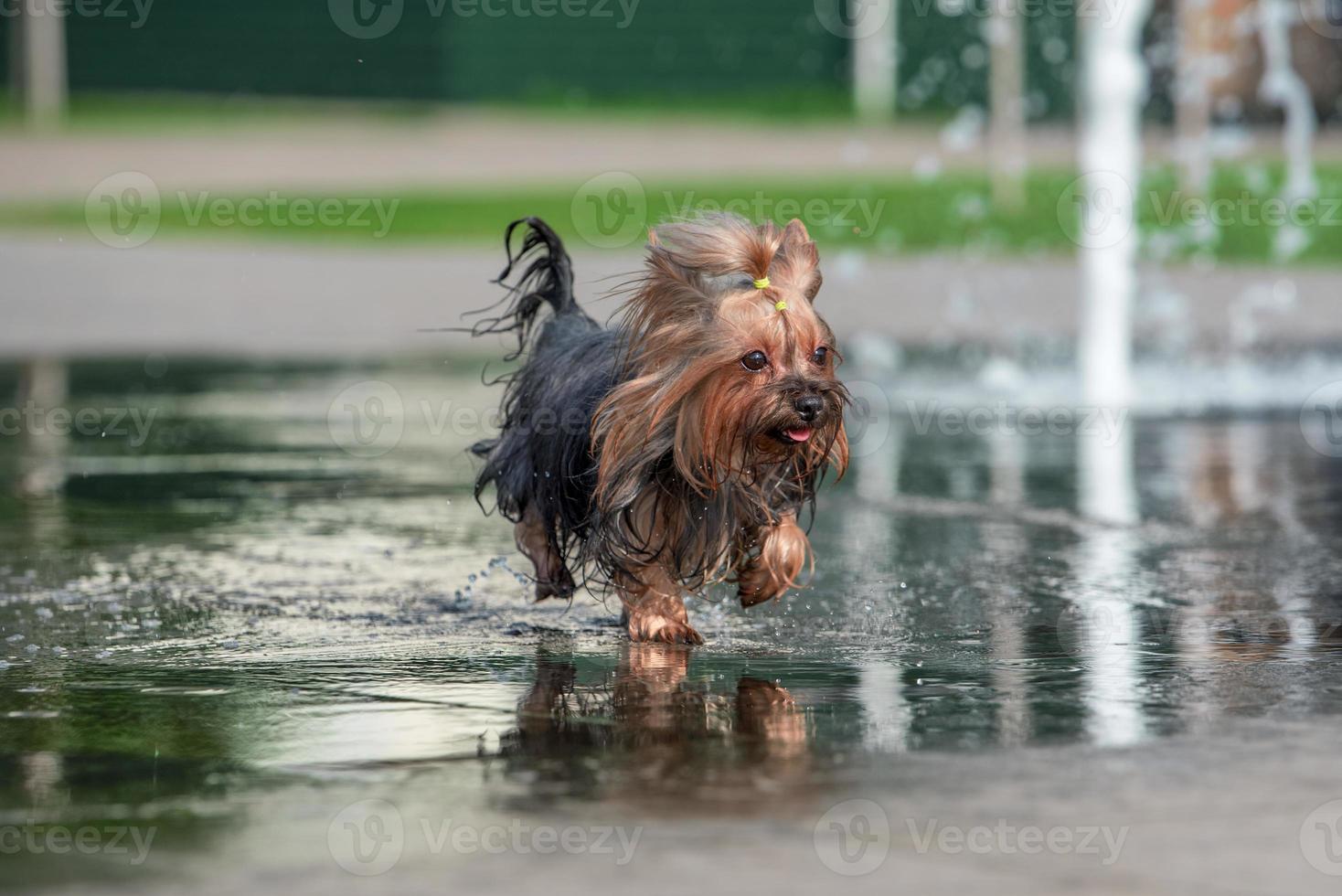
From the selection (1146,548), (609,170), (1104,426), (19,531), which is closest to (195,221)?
(609,170)

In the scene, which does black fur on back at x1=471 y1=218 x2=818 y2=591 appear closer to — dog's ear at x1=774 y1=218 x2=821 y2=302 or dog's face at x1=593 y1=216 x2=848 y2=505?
dog's face at x1=593 y1=216 x2=848 y2=505

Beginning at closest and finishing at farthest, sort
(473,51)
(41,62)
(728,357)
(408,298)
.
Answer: (728,357), (408,298), (41,62), (473,51)

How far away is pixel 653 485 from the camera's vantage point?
601 cm

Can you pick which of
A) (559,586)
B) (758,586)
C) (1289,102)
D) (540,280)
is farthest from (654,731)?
(1289,102)

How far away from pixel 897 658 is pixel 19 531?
12.4 ft

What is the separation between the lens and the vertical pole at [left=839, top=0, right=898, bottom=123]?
28.3 meters

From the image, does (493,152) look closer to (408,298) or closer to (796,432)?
(408,298)

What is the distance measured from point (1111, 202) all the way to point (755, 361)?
9.40m

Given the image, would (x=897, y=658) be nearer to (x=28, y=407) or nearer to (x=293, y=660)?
(x=293, y=660)

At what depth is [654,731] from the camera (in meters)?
5.07

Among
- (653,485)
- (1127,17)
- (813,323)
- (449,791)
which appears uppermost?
(1127,17)

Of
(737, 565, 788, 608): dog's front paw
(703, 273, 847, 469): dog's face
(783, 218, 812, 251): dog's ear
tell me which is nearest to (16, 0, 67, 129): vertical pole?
(737, 565, 788, 608): dog's front paw

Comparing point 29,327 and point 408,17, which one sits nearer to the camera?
point 29,327

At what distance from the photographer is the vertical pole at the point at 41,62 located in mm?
28297
